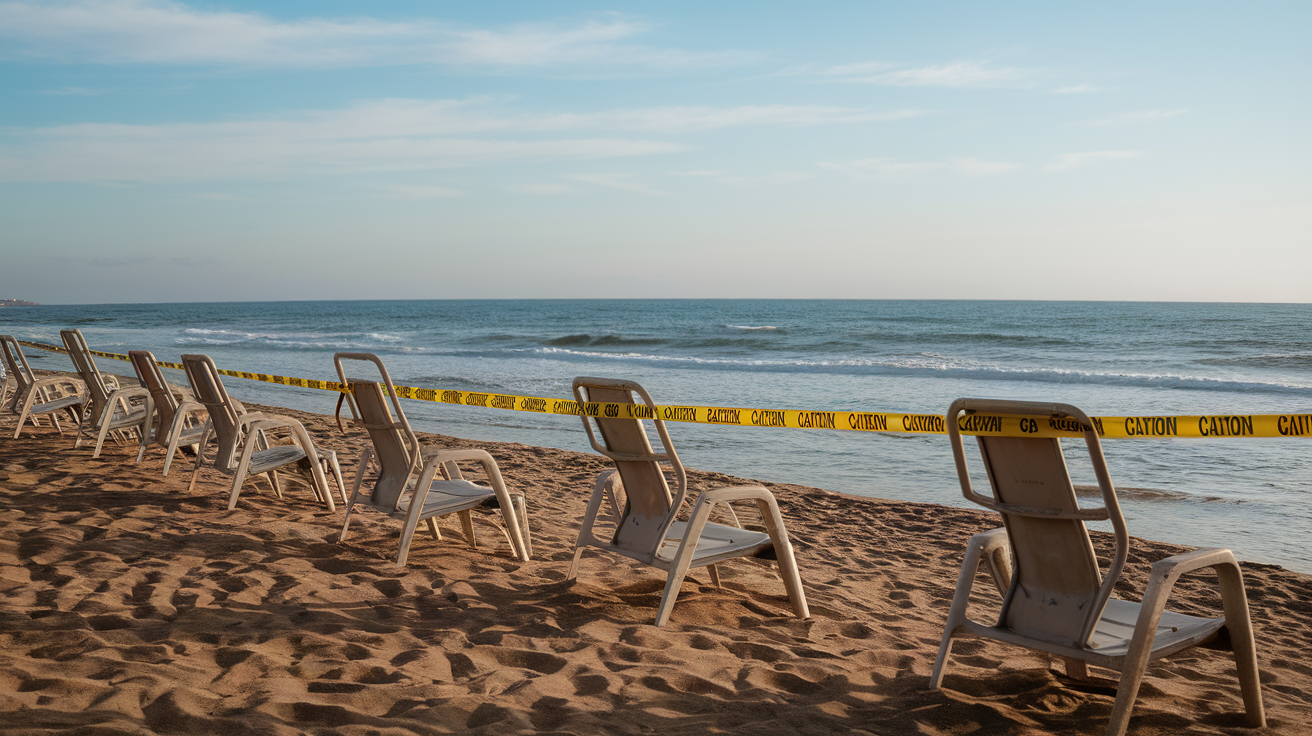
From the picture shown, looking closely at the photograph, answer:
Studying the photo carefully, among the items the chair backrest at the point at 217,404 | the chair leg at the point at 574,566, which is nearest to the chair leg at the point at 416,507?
the chair leg at the point at 574,566

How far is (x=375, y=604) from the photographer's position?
392 centimetres

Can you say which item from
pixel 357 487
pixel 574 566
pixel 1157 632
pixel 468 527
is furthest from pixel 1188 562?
pixel 357 487

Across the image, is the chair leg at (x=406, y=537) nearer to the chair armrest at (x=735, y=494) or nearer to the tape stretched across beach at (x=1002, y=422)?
the tape stretched across beach at (x=1002, y=422)

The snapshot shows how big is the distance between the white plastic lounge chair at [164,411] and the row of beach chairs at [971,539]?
0.10 feet

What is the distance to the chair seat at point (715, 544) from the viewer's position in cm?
381

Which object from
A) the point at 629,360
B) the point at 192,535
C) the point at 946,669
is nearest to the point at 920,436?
the point at 946,669

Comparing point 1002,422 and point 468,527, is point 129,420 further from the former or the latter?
point 1002,422

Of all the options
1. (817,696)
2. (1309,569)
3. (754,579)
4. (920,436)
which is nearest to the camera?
(817,696)

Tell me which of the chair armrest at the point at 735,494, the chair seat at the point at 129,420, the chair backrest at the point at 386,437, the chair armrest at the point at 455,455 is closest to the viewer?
the chair armrest at the point at 735,494

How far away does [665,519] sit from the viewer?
155 inches

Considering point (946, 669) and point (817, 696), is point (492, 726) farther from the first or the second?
point (946, 669)

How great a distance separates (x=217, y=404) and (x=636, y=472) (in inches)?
149

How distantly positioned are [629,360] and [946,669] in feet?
82.6

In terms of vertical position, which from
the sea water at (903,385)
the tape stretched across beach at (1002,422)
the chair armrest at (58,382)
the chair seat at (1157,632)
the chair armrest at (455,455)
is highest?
the tape stretched across beach at (1002,422)
